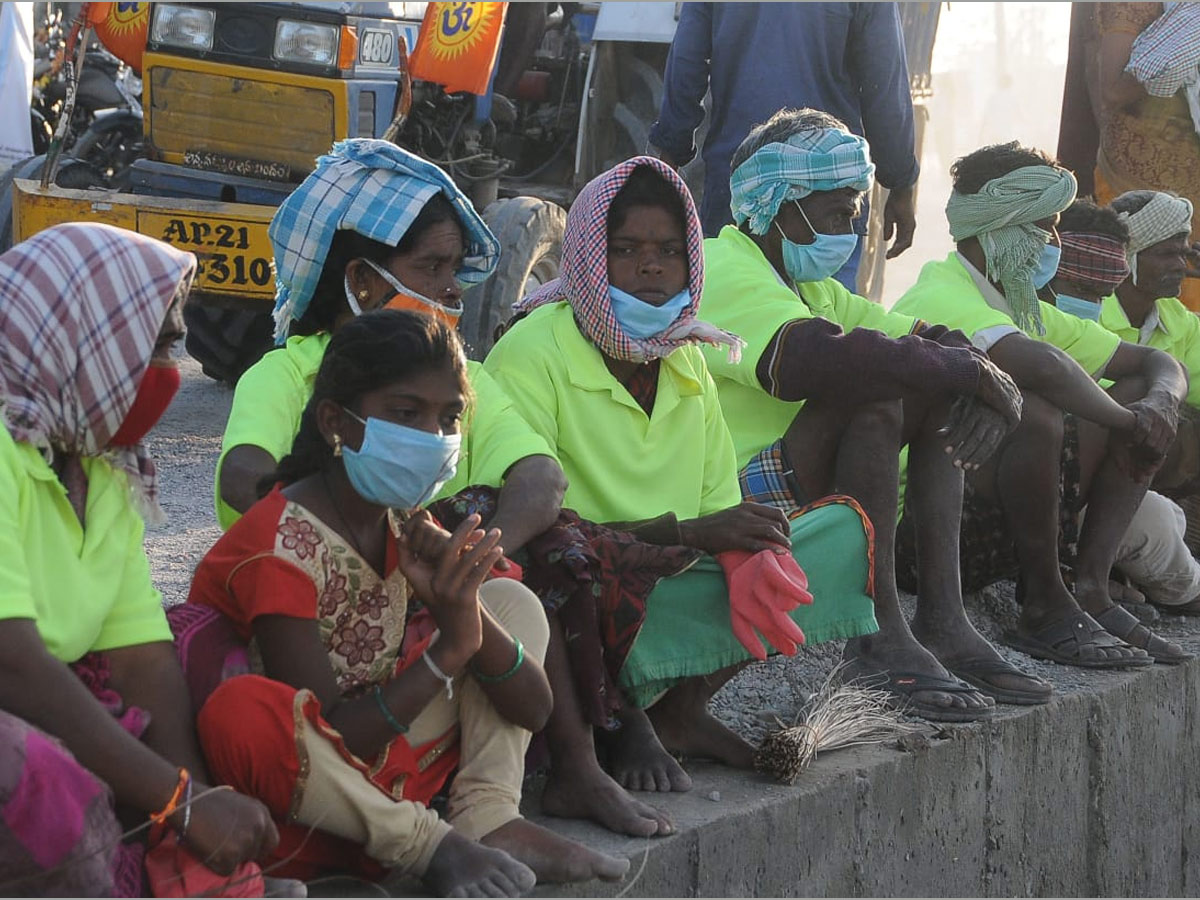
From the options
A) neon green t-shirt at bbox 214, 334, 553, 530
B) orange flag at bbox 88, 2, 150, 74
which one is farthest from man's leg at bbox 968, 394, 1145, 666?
orange flag at bbox 88, 2, 150, 74

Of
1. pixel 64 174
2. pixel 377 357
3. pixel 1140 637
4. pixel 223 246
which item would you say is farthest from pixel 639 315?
pixel 64 174

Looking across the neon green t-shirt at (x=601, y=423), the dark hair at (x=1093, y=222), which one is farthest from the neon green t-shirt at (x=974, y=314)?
the neon green t-shirt at (x=601, y=423)

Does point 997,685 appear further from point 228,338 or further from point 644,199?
point 228,338

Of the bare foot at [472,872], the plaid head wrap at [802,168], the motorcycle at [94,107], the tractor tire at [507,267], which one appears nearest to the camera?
the bare foot at [472,872]

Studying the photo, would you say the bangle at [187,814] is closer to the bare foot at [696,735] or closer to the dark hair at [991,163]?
the bare foot at [696,735]

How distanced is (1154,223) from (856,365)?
2.41 meters

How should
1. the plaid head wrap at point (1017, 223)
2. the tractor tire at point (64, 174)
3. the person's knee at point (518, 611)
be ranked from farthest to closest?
the tractor tire at point (64, 174) < the plaid head wrap at point (1017, 223) < the person's knee at point (518, 611)

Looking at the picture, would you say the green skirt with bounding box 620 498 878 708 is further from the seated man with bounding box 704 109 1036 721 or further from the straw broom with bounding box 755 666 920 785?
the seated man with bounding box 704 109 1036 721

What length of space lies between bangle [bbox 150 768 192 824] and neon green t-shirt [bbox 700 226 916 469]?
6.95ft

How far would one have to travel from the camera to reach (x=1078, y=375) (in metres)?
4.88

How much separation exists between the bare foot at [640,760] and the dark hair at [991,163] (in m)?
2.31

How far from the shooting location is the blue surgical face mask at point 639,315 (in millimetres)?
3830

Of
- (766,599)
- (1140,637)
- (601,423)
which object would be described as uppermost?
(601,423)

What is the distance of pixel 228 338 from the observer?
836cm
